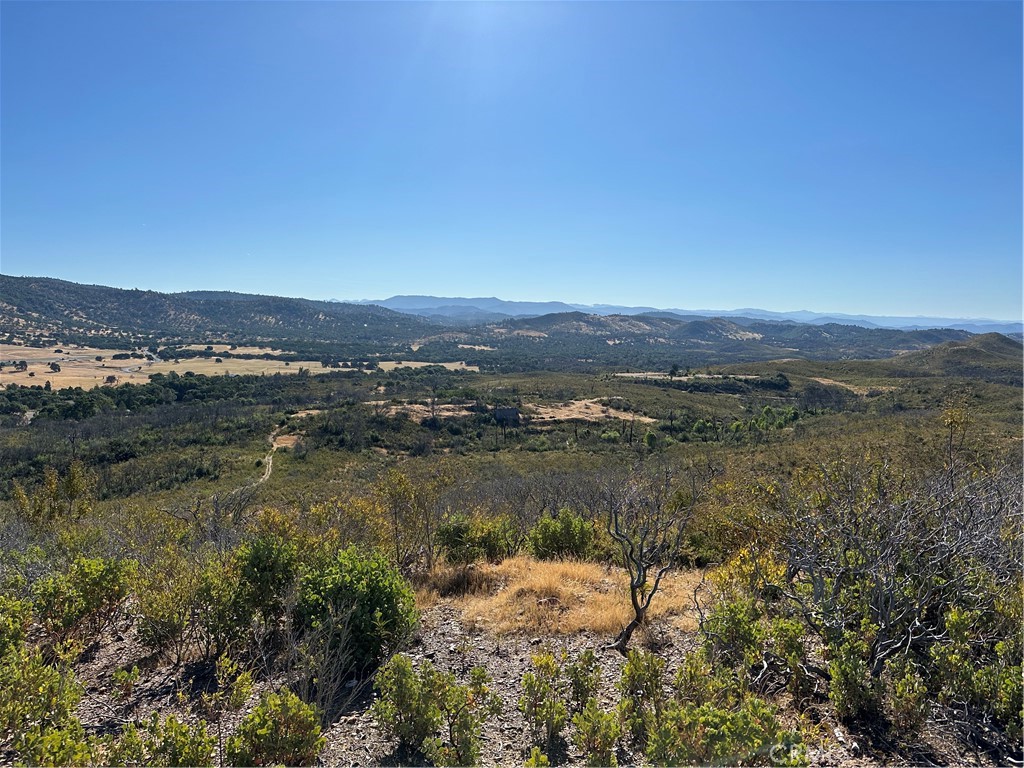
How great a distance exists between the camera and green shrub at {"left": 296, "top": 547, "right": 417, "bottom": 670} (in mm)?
6812

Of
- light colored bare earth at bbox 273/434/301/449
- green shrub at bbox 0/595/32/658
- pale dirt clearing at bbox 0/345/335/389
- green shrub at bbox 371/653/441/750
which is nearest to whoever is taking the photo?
green shrub at bbox 371/653/441/750

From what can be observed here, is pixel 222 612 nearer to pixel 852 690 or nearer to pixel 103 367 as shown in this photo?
pixel 852 690

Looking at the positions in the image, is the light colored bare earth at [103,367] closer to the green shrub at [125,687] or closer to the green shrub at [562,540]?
the green shrub at [562,540]

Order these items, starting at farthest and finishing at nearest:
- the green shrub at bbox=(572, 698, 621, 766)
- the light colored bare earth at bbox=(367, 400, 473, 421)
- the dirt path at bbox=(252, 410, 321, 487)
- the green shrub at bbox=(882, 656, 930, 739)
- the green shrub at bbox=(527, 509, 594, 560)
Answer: the light colored bare earth at bbox=(367, 400, 473, 421) → the dirt path at bbox=(252, 410, 321, 487) → the green shrub at bbox=(527, 509, 594, 560) → the green shrub at bbox=(882, 656, 930, 739) → the green shrub at bbox=(572, 698, 621, 766)

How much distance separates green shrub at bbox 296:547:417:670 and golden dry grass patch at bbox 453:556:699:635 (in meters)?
1.86

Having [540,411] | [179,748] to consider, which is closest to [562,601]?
[179,748]

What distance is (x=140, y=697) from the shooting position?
21.6ft

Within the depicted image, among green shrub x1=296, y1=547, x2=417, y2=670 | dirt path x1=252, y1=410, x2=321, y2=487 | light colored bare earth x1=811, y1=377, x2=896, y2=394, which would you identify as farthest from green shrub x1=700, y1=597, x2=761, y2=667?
light colored bare earth x1=811, y1=377, x2=896, y2=394

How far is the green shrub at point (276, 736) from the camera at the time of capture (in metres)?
4.52

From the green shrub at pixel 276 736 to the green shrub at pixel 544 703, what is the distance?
2.16 metres

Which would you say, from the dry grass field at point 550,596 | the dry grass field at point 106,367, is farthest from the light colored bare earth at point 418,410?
the dry grass field at point 550,596

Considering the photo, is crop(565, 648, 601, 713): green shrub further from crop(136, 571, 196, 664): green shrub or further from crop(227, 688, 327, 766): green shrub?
crop(136, 571, 196, 664): green shrub

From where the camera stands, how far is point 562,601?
9.05 meters

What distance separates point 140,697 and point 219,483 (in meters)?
44.2
